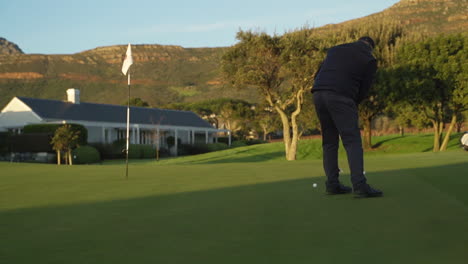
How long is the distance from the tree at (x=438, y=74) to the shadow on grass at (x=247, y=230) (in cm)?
3182

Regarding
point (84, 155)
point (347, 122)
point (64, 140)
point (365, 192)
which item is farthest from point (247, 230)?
point (84, 155)

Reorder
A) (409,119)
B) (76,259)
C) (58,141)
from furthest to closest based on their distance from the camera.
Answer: (409,119) → (58,141) → (76,259)

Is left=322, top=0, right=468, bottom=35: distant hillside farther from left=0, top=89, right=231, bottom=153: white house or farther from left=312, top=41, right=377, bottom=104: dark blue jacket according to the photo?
left=312, top=41, right=377, bottom=104: dark blue jacket

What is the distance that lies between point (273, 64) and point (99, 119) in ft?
93.4

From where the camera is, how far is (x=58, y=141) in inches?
1405

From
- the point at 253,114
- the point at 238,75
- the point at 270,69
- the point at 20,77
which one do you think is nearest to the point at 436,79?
the point at 270,69

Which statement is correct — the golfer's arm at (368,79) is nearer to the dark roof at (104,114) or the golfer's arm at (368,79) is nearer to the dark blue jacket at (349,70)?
the dark blue jacket at (349,70)

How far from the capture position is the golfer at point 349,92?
6621 mm

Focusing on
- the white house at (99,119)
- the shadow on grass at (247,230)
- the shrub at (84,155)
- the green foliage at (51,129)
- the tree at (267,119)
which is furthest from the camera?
the tree at (267,119)

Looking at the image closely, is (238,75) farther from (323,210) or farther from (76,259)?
(76,259)

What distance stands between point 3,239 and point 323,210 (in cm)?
336

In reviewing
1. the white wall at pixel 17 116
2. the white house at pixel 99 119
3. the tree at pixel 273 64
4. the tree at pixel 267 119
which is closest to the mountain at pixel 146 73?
the tree at pixel 267 119

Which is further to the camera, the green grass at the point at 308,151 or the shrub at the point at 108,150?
the shrub at the point at 108,150

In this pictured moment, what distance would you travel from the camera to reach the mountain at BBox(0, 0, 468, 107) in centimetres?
12275
